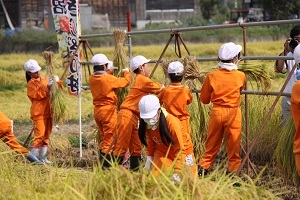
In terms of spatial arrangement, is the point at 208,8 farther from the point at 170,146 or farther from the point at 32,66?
the point at 170,146

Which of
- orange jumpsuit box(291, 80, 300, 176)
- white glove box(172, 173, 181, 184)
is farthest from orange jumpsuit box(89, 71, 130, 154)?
white glove box(172, 173, 181, 184)

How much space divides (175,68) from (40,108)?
3038 millimetres

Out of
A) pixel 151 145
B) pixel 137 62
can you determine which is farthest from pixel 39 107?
pixel 151 145

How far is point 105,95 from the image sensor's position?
29.4 feet

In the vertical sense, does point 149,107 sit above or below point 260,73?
below

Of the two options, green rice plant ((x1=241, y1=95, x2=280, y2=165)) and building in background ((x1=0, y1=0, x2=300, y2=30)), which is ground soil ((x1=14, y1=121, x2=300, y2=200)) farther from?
building in background ((x1=0, y1=0, x2=300, y2=30))

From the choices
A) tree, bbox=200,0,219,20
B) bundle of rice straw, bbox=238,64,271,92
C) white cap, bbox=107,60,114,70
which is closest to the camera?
bundle of rice straw, bbox=238,64,271,92

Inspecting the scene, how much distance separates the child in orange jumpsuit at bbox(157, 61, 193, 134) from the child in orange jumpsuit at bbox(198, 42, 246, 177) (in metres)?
0.22

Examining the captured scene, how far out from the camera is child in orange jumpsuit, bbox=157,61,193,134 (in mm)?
7422

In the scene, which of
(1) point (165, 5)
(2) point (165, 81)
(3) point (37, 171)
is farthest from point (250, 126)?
(1) point (165, 5)

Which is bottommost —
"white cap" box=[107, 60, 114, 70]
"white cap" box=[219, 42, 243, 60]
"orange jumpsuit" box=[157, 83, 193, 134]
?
"orange jumpsuit" box=[157, 83, 193, 134]

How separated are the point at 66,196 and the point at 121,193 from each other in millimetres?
447

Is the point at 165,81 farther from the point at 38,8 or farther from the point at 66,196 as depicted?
the point at 38,8

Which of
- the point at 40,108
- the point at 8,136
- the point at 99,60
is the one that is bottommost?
the point at 8,136
